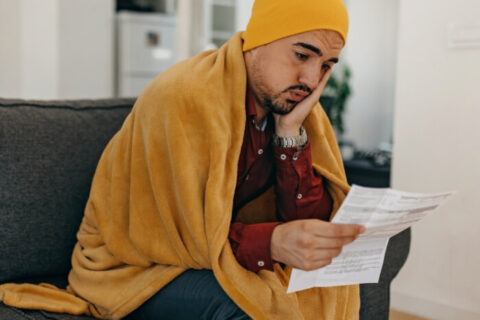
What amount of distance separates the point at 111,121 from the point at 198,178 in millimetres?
487

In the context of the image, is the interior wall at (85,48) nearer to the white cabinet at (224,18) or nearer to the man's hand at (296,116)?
the white cabinet at (224,18)

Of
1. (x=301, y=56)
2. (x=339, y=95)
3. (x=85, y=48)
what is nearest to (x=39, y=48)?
(x=85, y=48)

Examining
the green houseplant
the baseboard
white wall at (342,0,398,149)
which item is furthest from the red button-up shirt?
white wall at (342,0,398,149)

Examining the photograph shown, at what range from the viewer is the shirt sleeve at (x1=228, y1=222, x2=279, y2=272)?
116 centimetres

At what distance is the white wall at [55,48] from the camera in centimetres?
359

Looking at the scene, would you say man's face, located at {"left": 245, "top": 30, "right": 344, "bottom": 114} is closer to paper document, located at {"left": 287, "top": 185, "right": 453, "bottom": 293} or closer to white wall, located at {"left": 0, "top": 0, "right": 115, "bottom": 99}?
paper document, located at {"left": 287, "top": 185, "right": 453, "bottom": 293}

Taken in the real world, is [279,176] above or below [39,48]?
below

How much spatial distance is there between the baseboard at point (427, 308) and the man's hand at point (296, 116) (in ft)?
4.03

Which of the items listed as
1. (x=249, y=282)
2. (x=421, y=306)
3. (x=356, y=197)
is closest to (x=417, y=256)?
(x=421, y=306)

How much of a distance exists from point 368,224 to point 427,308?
1.48 m

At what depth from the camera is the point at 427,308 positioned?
2.25m

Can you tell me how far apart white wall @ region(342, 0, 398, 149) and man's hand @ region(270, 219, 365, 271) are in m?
3.50

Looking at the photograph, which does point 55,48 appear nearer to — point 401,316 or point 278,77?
point 401,316

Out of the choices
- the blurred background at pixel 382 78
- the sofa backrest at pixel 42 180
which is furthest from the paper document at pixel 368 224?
the blurred background at pixel 382 78
